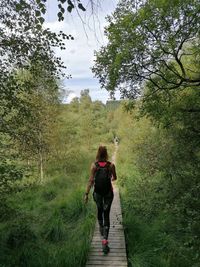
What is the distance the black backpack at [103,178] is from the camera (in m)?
5.76

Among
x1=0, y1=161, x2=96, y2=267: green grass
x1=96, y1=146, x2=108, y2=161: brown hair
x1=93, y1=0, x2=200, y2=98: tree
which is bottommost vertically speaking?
x1=0, y1=161, x2=96, y2=267: green grass

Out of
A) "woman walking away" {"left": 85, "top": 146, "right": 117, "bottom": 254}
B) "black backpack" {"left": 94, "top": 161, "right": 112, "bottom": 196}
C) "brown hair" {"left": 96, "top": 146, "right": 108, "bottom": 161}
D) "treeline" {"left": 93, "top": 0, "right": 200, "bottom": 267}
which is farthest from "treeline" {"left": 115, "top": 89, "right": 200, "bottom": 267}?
"brown hair" {"left": 96, "top": 146, "right": 108, "bottom": 161}

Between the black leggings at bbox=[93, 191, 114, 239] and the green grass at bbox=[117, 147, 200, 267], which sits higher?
the black leggings at bbox=[93, 191, 114, 239]

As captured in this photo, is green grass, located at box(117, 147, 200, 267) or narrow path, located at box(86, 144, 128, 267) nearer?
narrow path, located at box(86, 144, 128, 267)

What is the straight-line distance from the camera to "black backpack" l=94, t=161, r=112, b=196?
5.76m

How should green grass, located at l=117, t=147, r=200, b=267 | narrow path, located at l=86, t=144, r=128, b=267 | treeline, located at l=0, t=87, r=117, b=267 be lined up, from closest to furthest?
narrow path, located at l=86, t=144, r=128, b=267 → green grass, located at l=117, t=147, r=200, b=267 → treeline, located at l=0, t=87, r=117, b=267

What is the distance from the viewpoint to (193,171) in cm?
690

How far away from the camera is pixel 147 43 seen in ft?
24.7

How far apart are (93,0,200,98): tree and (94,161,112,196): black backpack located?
3.03 metres

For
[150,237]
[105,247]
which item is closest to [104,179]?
[105,247]

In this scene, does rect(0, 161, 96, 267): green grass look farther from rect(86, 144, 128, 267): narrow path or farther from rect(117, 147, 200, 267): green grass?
rect(117, 147, 200, 267): green grass

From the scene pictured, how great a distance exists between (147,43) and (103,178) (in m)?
3.79

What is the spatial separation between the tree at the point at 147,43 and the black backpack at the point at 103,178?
303 cm

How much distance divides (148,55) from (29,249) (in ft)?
18.0
